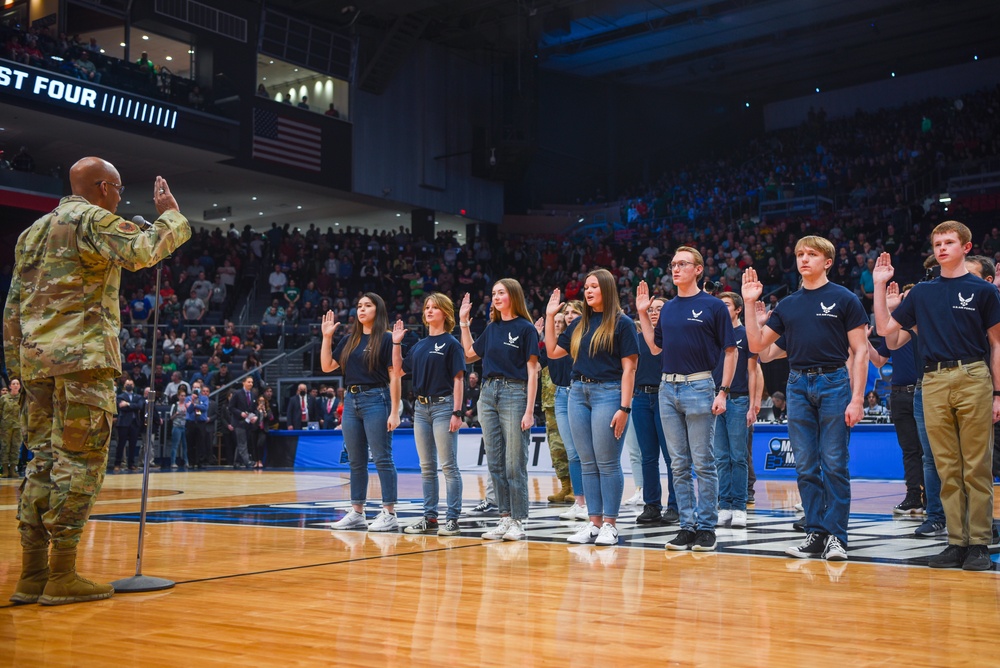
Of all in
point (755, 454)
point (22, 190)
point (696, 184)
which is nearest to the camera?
point (755, 454)

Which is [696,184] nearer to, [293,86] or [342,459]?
[293,86]

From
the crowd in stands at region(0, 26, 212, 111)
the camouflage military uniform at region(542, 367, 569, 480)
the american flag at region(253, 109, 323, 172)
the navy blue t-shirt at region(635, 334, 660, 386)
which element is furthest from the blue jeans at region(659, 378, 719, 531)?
the american flag at region(253, 109, 323, 172)

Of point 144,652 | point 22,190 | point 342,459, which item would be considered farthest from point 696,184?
point 144,652

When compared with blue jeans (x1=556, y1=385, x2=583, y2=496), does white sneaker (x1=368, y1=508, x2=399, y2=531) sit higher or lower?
lower

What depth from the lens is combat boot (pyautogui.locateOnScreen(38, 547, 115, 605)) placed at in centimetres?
428

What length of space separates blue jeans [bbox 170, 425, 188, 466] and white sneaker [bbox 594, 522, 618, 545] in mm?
14709

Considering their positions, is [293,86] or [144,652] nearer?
[144,652]

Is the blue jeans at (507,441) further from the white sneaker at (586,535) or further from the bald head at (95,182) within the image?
the bald head at (95,182)

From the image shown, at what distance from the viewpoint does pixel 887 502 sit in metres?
9.76

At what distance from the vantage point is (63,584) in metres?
4.31

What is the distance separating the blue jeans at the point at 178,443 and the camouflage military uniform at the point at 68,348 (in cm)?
1540

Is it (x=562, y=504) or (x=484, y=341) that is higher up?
(x=484, y=341)

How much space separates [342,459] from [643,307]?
13.1m

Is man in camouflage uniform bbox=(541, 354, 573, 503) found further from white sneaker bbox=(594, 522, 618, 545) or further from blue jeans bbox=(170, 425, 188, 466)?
blue jeans bbox=(170, 425, 188, 466)
